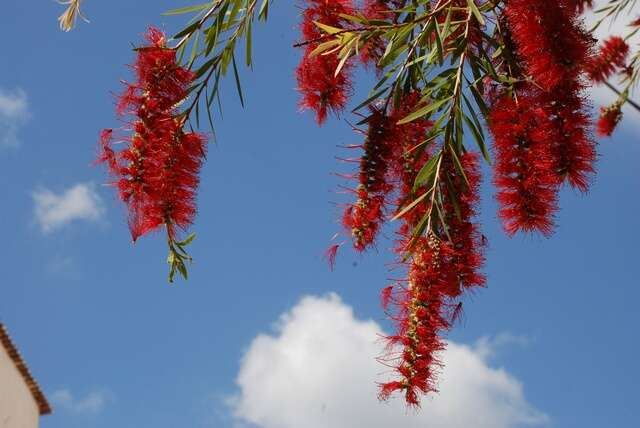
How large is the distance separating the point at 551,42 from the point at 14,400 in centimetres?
845

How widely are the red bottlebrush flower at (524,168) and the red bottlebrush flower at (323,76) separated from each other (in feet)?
1.57

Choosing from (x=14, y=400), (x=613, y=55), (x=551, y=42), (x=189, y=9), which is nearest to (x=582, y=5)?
(x=551, y=42)

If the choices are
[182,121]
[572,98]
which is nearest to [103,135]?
[182,121]

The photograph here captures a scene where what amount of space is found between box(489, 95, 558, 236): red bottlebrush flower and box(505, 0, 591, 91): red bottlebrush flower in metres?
0.09

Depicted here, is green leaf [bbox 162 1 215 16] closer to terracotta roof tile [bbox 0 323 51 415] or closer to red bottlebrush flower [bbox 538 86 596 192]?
red bottlebrush flower [bbox 538 86 596 192]

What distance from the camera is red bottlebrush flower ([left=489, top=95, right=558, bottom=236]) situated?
6.54 ft

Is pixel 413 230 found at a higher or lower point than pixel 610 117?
lower

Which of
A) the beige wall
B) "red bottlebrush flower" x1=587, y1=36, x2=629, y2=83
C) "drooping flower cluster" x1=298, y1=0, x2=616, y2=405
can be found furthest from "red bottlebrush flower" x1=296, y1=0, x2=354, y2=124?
the beige wall

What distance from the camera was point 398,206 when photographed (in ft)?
7.40

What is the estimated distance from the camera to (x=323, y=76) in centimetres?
241

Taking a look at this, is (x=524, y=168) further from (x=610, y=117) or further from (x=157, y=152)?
(x=610, y=117)

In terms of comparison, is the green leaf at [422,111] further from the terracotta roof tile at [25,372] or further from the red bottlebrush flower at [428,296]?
the terracotta roof tile at [25,372]

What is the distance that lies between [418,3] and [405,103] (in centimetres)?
35

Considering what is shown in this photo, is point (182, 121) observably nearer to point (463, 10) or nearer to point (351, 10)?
point (351, 10)
